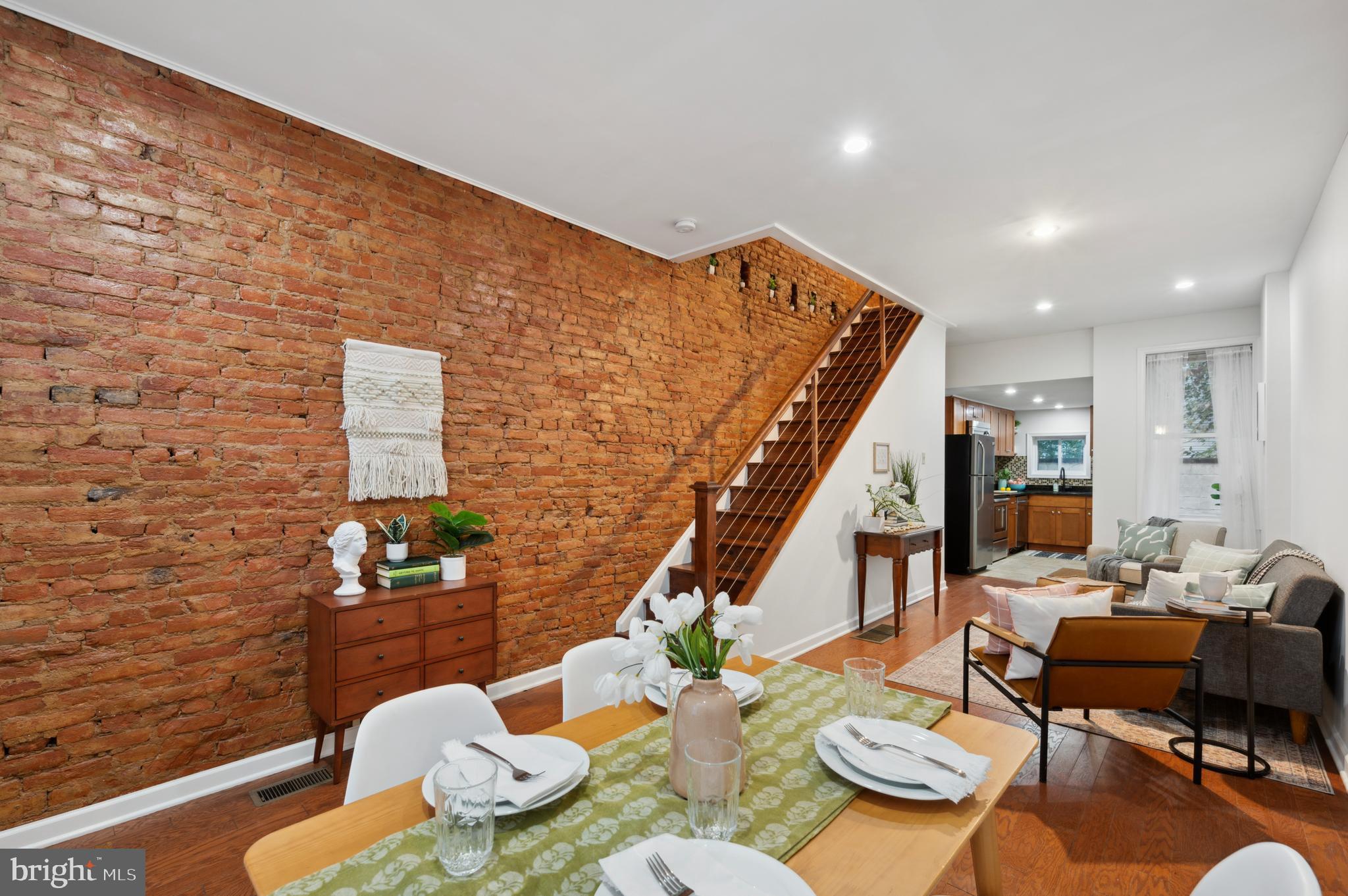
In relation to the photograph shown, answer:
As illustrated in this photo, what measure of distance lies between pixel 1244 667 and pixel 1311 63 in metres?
2.57

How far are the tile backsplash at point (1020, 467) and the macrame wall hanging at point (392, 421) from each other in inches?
385

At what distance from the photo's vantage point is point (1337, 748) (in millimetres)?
2771

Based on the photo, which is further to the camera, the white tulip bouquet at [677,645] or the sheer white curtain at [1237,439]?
the sheer white curtain at [1237,439]

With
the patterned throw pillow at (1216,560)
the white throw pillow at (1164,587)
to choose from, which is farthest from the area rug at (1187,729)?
the patterned throw pillow at (1216,560)

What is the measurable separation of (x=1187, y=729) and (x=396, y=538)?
404 cm

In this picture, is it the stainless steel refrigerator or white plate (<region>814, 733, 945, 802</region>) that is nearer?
white plate (<region>814, 733, 945, 802</region>)

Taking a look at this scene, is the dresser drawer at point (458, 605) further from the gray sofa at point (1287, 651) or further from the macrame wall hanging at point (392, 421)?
the gray sofa at point (1287, 651)

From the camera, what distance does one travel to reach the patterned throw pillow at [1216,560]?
4242mm

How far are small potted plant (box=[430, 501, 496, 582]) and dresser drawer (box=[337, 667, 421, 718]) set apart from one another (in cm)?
48

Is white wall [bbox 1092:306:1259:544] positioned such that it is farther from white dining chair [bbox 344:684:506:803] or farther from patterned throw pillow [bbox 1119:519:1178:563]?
white dining chair [bbox 344:684:506:803]

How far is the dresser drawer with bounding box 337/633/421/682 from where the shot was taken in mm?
2549

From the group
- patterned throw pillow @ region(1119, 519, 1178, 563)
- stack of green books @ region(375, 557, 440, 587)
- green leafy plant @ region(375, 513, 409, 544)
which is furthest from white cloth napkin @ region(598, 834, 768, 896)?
patterned throw pillow @ region(1119, 519, 1178, 563)

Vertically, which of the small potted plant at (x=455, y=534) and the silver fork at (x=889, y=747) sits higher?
the small potted plant at (x=455, y=534)

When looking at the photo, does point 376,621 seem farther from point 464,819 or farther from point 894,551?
point 894,551
